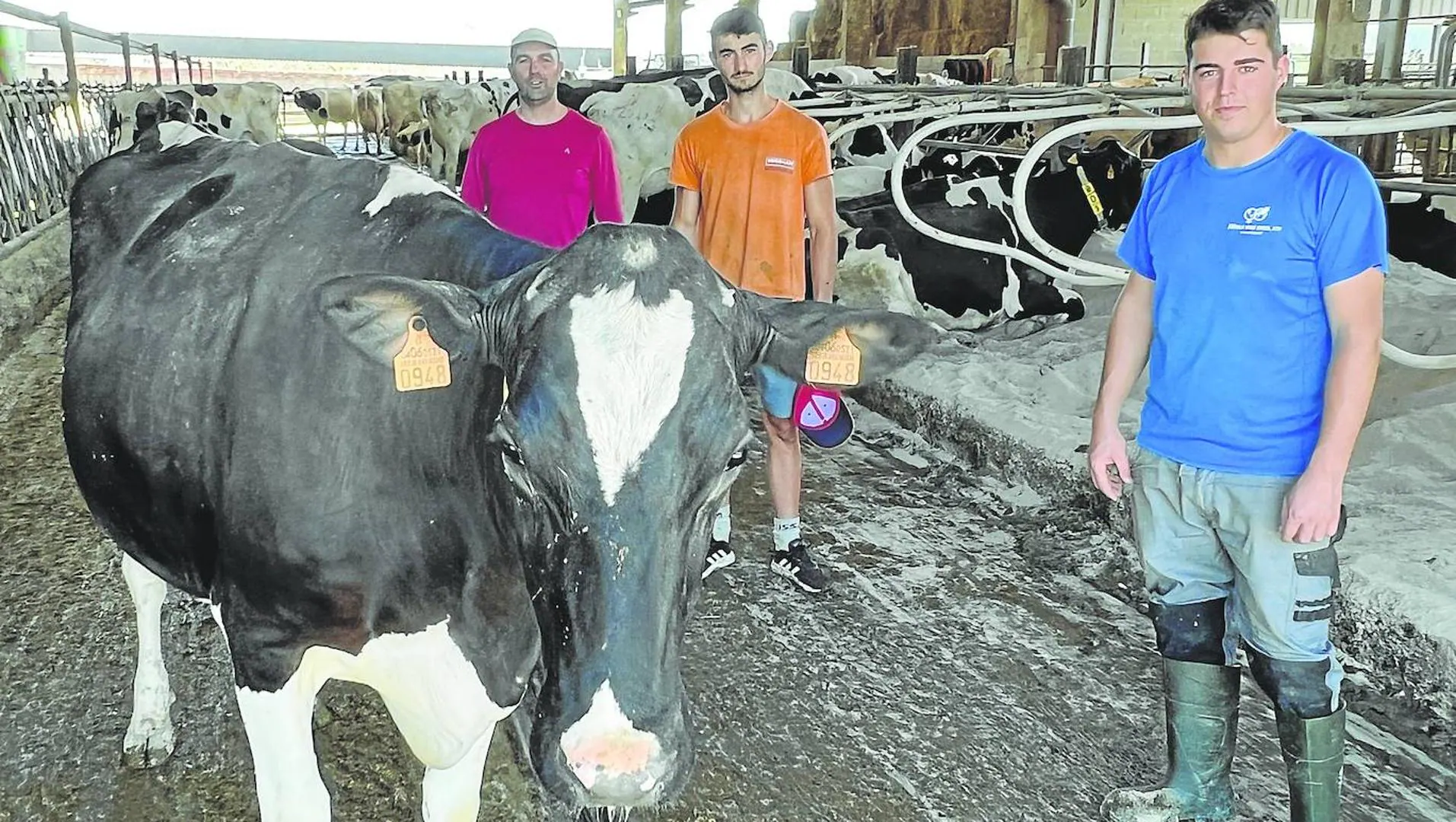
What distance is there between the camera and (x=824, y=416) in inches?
130

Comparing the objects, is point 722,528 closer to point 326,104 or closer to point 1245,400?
point 1245,400

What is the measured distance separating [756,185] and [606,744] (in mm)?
2387

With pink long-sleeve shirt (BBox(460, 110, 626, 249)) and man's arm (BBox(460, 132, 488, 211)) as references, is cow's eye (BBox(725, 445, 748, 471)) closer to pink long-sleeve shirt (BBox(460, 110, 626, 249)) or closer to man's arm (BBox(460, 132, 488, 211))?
pink long-sleeve shirt (BBox(460, 110, 626, 249))

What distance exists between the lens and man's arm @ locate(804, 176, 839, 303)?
3543mm

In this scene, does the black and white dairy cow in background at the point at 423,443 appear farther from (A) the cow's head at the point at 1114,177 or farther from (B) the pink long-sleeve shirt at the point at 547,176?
(A) the cow's head at the point at 1114,177

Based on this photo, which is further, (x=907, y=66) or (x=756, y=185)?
(x=907, y=66)

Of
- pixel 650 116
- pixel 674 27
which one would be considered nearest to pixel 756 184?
pixel 650 116

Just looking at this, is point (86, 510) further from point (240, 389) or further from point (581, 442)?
point (581, 442)

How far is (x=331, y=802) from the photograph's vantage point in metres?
2.51

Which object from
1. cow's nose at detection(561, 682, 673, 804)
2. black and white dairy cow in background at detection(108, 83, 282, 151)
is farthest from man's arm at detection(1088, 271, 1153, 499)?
black and white dairy cow in background at detection(108, 83, 282, 151)

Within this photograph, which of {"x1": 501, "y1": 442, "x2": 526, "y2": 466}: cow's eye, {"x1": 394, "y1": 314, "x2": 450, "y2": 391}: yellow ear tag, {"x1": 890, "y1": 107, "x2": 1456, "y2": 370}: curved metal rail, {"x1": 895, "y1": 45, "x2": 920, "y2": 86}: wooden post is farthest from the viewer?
{"x1": 895, "y1": 45, "x2": 920, "y2": 86}: wooden post

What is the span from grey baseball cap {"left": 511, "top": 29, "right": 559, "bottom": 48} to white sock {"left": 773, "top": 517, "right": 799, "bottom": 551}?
1676mm

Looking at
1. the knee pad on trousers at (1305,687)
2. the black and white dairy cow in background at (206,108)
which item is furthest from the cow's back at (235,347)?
the black and white dairy cow in background at (206,108)

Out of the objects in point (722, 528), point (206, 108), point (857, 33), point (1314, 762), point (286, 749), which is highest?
point (857, 33)
